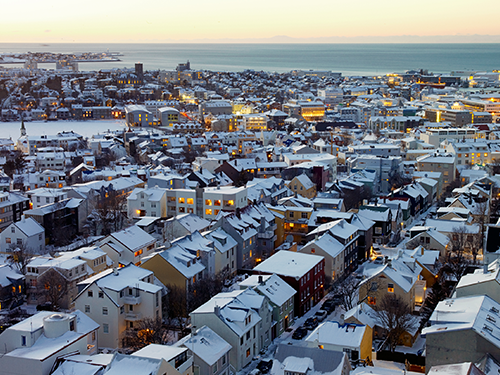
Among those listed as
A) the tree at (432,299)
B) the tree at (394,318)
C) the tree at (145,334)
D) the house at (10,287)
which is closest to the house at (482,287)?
the tree at (394,318)

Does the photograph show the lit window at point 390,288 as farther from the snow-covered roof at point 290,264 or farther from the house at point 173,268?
the house at point 173,268

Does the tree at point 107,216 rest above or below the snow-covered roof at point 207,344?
below

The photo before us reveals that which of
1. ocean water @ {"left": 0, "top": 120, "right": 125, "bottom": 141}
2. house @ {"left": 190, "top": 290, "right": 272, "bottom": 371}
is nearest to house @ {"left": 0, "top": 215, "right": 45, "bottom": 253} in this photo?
house @ {"left": 190, "top": 290, "right": 272, "bottom": 371}

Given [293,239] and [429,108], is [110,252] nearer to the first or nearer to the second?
[293,239]

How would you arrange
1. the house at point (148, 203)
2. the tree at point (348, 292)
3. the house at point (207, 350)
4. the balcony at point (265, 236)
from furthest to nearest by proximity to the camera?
the house at point (148, 203), the balcony at point (265, 236), the tree at point (348, 292), the house at point (207, 350)

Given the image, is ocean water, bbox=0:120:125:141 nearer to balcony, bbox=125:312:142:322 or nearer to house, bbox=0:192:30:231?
house, bbox=0:192:30:231

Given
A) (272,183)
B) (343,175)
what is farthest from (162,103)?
(272,183)
